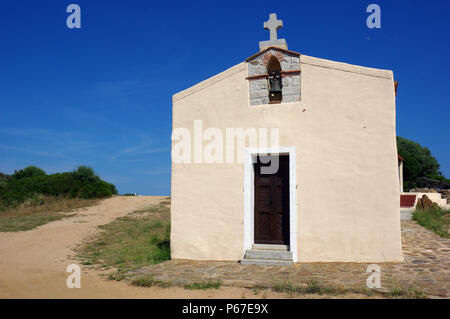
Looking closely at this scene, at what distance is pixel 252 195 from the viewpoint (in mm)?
7043

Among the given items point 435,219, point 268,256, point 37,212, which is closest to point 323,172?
point 268,256

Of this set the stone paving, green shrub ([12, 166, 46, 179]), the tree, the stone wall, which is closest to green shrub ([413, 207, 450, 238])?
the stone paving

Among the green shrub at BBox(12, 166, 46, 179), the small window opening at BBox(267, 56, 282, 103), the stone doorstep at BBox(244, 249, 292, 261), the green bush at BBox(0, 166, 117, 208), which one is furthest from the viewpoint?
the green shrub at BBox(12, 166, 46, 179)

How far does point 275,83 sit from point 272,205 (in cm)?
263

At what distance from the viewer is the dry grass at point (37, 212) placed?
12854 millimetres

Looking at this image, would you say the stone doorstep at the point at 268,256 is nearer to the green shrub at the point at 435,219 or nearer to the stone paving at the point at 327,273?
the stone paving at the point at 327,273

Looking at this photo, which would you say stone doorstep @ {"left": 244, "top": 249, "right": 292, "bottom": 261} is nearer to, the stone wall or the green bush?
the stone wall

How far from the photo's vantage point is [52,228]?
1241 cm

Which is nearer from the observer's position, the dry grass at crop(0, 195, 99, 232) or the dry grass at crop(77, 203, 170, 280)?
the dry grass at crop(77, 203, 170, 280)

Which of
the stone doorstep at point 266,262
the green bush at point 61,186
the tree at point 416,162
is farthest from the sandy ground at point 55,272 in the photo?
the tree at point 416,162

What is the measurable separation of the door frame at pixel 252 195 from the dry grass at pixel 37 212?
9.46m

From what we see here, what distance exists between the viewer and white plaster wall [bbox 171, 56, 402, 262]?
20.5 feet

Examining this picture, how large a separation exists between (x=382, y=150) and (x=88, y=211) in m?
15.0

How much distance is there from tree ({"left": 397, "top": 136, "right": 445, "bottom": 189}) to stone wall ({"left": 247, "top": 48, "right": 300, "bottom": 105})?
28.7 meters
